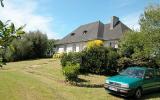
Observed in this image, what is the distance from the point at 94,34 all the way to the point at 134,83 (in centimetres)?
3381

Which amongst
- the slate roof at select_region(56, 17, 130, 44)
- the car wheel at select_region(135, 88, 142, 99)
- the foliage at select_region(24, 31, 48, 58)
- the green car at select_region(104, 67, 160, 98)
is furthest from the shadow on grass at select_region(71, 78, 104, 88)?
the foliage at select_region(24, 31, 48, 58)

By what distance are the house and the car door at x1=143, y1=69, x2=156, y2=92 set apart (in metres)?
27.7

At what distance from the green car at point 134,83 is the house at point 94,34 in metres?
27.9

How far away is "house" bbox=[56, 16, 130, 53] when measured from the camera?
46.9 m

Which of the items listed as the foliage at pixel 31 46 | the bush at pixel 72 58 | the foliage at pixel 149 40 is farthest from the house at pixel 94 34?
the bush at pixel 72 58

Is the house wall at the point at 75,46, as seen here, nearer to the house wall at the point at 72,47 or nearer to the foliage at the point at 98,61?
the house wall at the point at 72,47

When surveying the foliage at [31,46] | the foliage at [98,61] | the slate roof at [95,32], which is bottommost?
the foliage at [98,61]

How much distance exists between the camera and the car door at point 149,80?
1594cm

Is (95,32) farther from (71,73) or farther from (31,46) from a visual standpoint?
(71,73)

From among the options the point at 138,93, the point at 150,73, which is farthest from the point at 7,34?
the point at 150,73

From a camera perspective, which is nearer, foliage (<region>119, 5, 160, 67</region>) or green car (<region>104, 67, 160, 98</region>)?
green car (<region>104, 67, 160, 98</region>)

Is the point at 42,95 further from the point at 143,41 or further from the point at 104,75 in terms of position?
the point at 143,41

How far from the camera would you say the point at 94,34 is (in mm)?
48531

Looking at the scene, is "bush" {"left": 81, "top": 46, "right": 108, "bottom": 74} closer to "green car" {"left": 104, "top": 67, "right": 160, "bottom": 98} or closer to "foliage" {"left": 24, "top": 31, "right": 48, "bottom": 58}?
"green car" {"left": 104, "top": 67, "right": 160, "bottom": 98}
